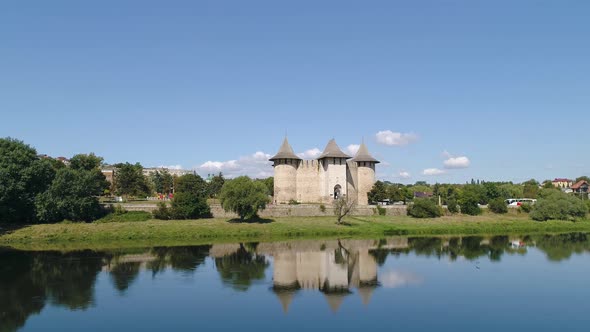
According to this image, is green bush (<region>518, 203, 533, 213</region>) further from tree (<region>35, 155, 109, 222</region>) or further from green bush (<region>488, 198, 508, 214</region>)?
tree (<region>35, 155, 109, 222</region>)

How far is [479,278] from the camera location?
2230 centimetres

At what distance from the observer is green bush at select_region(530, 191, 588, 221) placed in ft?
159

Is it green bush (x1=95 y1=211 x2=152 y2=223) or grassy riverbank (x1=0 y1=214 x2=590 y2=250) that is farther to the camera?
green bush (x1=95 y1=211 x2=152 y2=223)

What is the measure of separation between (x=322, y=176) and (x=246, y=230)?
1587 centimetres

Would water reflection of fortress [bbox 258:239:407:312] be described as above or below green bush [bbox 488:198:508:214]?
below

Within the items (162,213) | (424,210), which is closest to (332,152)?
(424,210)

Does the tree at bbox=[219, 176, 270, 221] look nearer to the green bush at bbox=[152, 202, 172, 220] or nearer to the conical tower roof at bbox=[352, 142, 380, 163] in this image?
the green bush at bbox=[152, 202, 172, 220]

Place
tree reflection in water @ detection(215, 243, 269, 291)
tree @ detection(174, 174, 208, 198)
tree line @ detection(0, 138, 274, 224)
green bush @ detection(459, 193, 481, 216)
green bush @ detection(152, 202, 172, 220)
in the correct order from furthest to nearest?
tree @ detection(174, 174, 208, 198) → green bush @ detection(459, 193, 481, 216) → green bush @ detection(152, 202, 172, 220) → tree line @ detection(0, 138, 274, 224) → tree reflection in water @ detection(215, 243, 269, 291)

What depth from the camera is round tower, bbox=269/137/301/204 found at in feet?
166

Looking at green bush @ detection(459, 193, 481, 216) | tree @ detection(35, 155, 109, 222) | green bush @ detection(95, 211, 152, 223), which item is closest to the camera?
tree @ detection(35, 155, 109, 222)

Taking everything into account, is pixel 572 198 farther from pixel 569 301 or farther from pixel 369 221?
pixel 569 301

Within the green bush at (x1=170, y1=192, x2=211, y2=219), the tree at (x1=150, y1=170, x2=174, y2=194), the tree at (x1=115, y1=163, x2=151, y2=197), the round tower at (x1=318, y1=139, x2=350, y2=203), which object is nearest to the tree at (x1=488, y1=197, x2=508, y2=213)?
the round tower at (x1=318, y1=139, x2=350, y2=203)

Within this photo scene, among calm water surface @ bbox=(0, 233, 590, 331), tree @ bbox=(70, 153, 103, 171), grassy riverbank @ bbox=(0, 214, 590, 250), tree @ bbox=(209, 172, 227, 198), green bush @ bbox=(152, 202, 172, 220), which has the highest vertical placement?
tree @ bbox=(70, 153, 103, 171)

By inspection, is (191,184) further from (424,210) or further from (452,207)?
(452,207)
